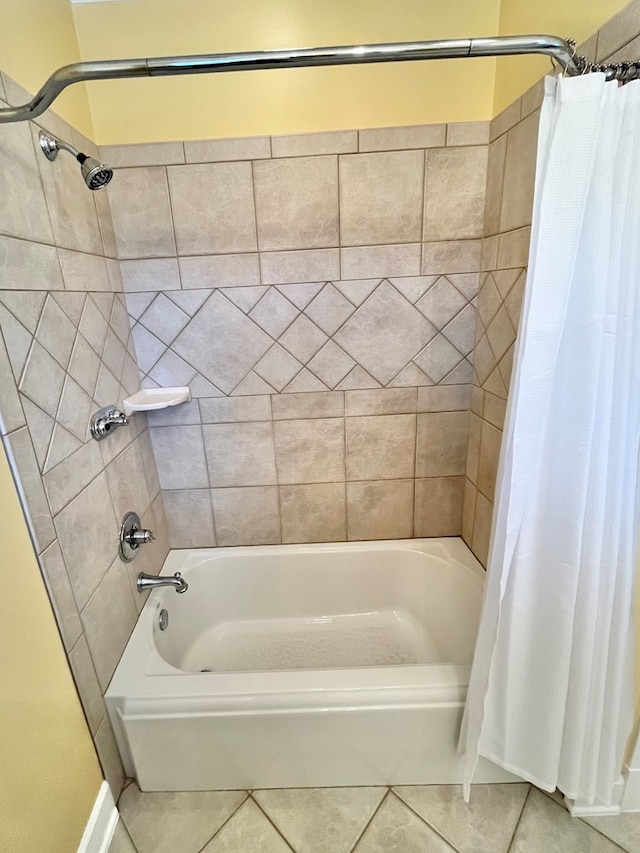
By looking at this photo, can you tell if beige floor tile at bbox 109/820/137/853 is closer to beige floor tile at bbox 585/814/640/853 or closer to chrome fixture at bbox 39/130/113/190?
beige floor tile at bbox 585/814/640/853

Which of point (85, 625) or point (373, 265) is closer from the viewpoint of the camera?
point (85, 625)

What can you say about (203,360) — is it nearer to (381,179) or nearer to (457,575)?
(381,179)

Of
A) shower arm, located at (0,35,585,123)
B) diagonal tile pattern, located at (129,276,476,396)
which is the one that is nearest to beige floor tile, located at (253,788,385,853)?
diagonal tile pattern, located at (129,276,476,396)

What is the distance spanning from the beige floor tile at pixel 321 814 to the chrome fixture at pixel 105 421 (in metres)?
1.15

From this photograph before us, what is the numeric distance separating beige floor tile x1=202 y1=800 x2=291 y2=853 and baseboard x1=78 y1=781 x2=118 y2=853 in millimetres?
262

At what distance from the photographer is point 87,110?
1.29 m

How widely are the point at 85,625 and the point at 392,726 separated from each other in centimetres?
86

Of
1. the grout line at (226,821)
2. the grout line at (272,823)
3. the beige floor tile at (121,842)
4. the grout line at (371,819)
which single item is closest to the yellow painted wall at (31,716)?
the beige floor tile at (121,842)

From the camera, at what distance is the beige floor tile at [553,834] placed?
1.05 meters

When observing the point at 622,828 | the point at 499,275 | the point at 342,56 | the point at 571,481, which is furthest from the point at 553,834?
the point at 342,56

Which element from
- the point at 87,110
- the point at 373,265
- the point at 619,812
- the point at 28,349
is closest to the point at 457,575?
the point at 619,812

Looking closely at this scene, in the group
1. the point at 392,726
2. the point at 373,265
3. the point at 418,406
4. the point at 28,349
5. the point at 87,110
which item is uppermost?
the point at 87,110

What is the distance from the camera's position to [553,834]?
108 centimetres

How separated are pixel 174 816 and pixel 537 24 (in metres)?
2.38
